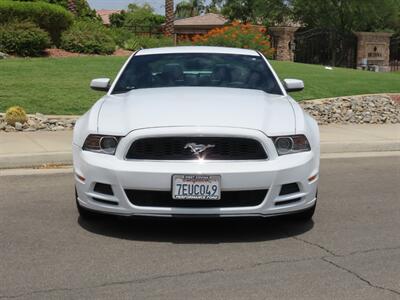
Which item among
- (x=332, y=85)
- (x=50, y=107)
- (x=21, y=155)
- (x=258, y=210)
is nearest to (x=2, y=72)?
(x=50, y=107)

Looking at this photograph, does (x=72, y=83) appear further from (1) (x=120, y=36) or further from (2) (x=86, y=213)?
(1) (x=120, y=36)

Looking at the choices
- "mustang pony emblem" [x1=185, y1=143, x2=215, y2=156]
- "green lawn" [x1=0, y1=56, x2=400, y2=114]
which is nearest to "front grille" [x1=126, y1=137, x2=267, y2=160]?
"mustang pony emblem" [x1=185, y1=143, x2=215, y2=156]

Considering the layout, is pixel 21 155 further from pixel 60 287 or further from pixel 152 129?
pixel 60 287

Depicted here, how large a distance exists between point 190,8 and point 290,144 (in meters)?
83.7

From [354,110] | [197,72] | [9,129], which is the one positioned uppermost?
[197,72]

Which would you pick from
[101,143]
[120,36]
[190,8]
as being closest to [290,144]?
[101,143]

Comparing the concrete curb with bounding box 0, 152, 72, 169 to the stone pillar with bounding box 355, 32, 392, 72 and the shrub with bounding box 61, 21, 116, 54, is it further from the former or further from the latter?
the stone pillar with bounding box 355, 32, 392, 72

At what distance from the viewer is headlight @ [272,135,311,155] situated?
5230 mm

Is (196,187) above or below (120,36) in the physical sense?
below

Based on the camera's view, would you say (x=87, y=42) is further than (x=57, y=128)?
Yes

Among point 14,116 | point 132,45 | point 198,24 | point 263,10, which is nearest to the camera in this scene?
point 14,116

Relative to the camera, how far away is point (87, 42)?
21844 millimetres

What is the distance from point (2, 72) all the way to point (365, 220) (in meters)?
Result: 11.5

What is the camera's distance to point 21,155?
890 cm
